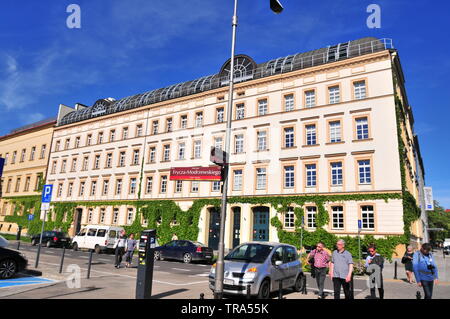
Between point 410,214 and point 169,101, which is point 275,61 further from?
point 410,214

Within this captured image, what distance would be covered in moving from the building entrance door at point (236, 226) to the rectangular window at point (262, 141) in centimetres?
577

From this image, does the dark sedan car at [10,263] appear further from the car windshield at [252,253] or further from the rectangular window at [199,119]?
the rectangular window at [199,119]

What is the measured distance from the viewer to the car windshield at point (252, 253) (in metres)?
10.3

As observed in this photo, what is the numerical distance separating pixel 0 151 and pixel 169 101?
123 feet

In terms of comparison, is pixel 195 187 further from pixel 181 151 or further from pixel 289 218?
pixel 289 218

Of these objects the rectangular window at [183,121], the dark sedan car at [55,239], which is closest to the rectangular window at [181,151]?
the rectangular window at [183,121]

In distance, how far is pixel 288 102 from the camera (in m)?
29.8

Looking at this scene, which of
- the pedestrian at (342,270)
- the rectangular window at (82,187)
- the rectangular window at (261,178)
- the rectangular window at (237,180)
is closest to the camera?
the pedestrian at (342,270)

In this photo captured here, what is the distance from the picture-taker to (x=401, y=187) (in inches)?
917

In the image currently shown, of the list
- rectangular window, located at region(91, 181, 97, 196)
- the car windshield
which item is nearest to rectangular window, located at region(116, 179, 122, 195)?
rectangular window, located at region(91, 181, 97, 196)

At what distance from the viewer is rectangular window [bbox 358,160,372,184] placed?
24.7 m

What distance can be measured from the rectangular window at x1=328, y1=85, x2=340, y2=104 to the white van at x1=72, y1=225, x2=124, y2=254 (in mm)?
20106

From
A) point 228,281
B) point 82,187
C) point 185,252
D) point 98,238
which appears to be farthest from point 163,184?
point 228,281
